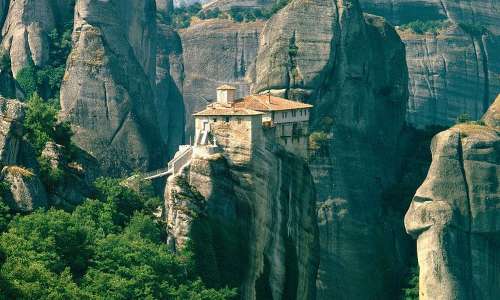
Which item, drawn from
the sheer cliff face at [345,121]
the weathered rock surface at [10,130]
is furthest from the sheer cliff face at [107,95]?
the weathered rock surface at [10,130]

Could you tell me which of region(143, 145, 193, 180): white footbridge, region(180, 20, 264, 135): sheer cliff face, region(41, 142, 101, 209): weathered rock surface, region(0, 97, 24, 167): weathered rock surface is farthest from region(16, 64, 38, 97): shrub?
region(0, 97, 24, 167): weathered rock surface

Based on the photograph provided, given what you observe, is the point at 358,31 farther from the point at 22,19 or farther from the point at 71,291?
the point at 71,291

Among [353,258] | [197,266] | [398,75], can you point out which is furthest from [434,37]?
[197,266]

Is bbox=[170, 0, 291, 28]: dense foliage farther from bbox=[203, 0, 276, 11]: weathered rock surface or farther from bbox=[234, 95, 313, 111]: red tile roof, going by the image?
bbox=[234, 95, 313, 111]: red tile roof

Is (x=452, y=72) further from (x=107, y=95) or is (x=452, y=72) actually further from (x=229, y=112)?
(x=229, y=112)

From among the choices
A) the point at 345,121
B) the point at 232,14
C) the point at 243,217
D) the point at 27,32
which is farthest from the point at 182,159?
the point at 232,14

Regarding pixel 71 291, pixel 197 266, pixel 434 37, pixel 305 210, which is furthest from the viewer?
pixel 434 37
